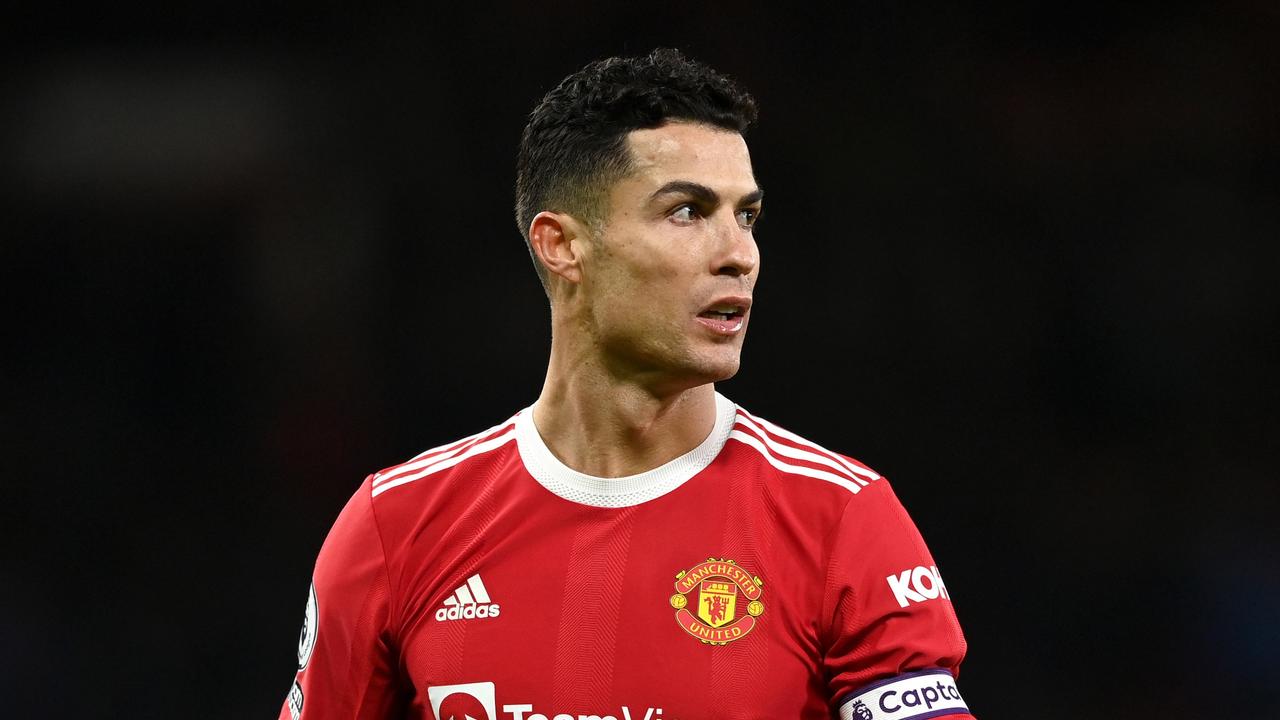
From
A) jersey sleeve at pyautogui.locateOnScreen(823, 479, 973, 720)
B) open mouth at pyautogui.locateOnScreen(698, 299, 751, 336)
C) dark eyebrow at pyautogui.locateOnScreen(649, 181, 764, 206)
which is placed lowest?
jersey sleeve at pyautogui.locateOnScreen(823, 479, 973, 720)

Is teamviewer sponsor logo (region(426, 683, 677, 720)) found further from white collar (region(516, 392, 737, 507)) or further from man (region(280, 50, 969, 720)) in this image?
white collar (region(516, 392, 737, 507))

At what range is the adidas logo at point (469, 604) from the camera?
2457 mm

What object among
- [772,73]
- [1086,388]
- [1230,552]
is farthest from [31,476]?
[1230,552]

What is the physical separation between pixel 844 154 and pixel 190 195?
2989 millimetres

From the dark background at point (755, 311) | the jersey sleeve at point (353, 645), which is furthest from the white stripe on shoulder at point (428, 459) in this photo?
the dark background at point (755, 311)

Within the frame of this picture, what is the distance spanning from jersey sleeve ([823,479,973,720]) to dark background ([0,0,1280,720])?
334 cm

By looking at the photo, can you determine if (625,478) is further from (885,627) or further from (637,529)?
(885,627)

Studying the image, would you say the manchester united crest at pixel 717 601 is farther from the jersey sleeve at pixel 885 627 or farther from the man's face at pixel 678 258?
the man's face at pixel 678 258

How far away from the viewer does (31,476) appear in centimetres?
580

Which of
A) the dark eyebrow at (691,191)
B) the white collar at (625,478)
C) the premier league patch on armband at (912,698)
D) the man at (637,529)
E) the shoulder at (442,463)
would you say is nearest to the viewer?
the premier league patch on armband at (912,698)

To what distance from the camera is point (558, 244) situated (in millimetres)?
2584

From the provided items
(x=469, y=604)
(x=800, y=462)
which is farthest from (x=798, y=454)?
(x=469, y=604)

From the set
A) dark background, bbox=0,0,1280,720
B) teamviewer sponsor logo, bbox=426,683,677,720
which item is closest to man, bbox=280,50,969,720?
teamviewer sponsor logo, bbox=426,683,677,720

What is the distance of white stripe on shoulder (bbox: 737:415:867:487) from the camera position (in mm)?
2464
